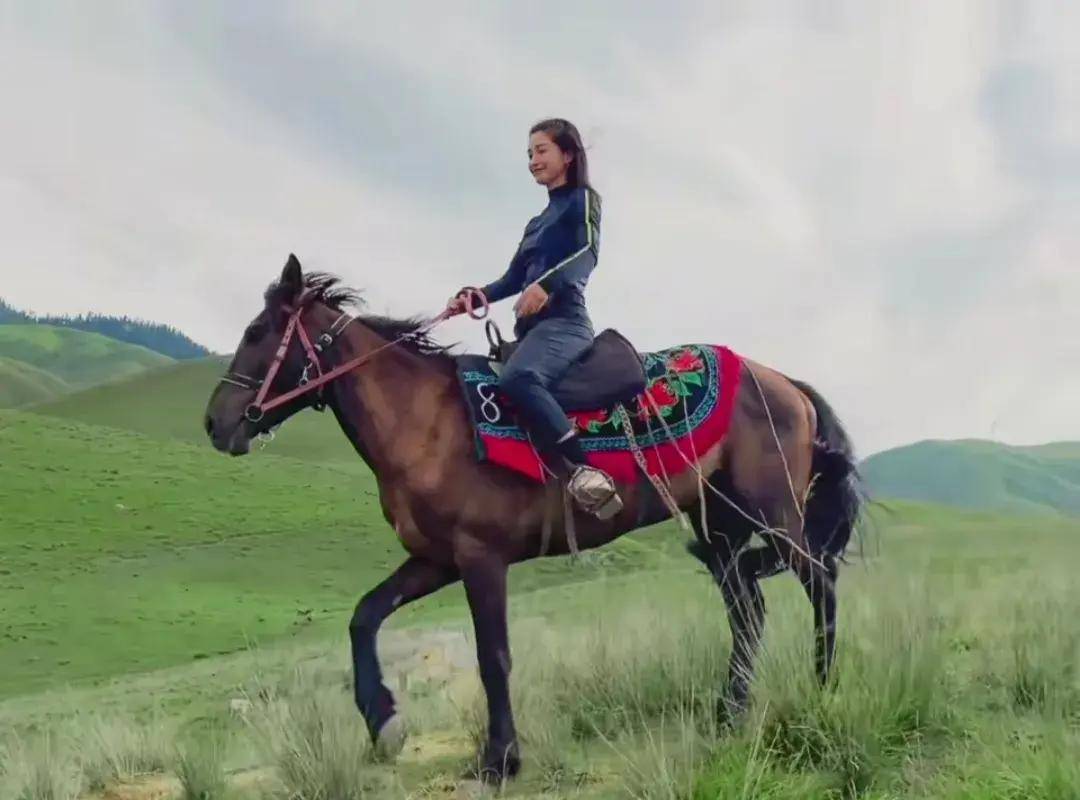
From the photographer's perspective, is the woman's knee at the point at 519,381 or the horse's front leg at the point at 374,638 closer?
the woman's knee at the point at 519,381

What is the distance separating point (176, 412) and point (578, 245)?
5928 cm

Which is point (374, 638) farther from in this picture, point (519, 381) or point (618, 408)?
point (618, 408)

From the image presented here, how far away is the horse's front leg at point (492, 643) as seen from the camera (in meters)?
4.88

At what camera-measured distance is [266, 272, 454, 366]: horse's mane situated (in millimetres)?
5457

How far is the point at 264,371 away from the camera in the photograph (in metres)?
5.23

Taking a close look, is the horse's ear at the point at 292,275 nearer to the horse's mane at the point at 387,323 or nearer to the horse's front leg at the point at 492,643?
the horse's mane at the point at 387,323

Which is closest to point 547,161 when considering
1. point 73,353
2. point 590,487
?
point 590,487

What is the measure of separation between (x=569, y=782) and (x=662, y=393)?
2014 mm

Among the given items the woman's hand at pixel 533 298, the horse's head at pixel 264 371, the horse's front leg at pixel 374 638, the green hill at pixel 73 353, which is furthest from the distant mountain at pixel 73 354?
the woman's hand at pixel 533 298

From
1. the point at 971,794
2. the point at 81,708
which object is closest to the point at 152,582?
the point at 81,708

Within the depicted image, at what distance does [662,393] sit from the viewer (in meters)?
5.50

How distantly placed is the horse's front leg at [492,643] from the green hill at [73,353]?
521ft

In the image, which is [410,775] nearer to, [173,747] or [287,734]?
[287,734]

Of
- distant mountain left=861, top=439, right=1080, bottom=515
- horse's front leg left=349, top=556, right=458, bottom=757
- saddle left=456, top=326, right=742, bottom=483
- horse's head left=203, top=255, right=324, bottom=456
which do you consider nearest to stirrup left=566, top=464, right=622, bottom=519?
saddle left=456, top=326, right=742, bottom=483
